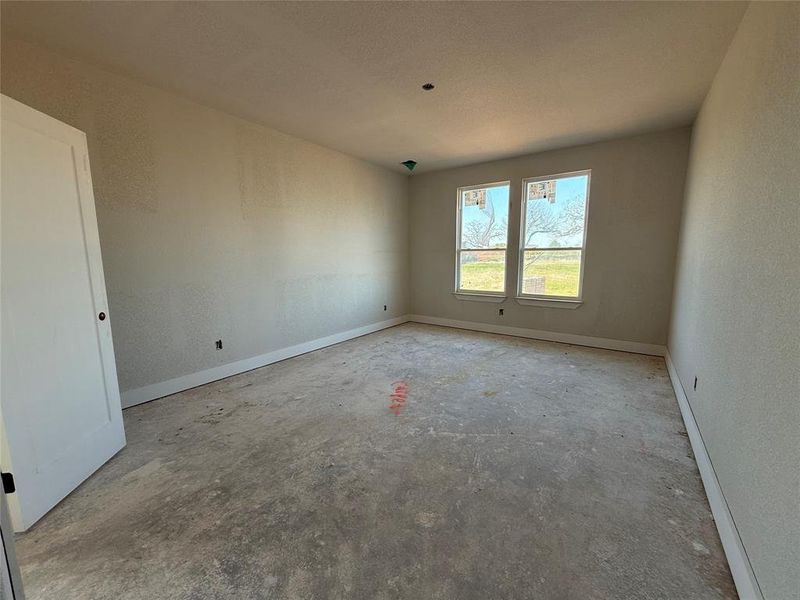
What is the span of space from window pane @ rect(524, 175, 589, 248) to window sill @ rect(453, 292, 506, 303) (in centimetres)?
91

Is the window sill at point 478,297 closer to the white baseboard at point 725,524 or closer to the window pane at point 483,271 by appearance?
the window pane at point 483,271

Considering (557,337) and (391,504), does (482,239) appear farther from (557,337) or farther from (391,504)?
(391,504)

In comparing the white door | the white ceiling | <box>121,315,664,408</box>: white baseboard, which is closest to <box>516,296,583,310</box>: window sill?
<box>121,315,664,408</box>: white baseboard

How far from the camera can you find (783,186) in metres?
1.26

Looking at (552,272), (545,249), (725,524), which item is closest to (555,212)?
(545,249)

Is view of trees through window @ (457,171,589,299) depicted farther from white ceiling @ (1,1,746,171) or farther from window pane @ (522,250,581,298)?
white ceiling @ (1,1,746,171)

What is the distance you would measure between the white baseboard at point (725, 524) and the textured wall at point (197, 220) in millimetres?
3891

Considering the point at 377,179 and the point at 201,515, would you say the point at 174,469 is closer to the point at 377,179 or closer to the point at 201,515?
the point at 201,515

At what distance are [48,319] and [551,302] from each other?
5048 millimetres

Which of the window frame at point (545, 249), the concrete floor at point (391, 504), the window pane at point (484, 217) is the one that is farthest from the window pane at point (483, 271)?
the concrete floor at point (391, 504)

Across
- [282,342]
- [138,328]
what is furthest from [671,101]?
A: [138,328]

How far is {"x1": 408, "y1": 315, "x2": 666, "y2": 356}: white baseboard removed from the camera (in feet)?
13.5

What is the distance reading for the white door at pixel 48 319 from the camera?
59.8 inches

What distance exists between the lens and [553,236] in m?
4.63
